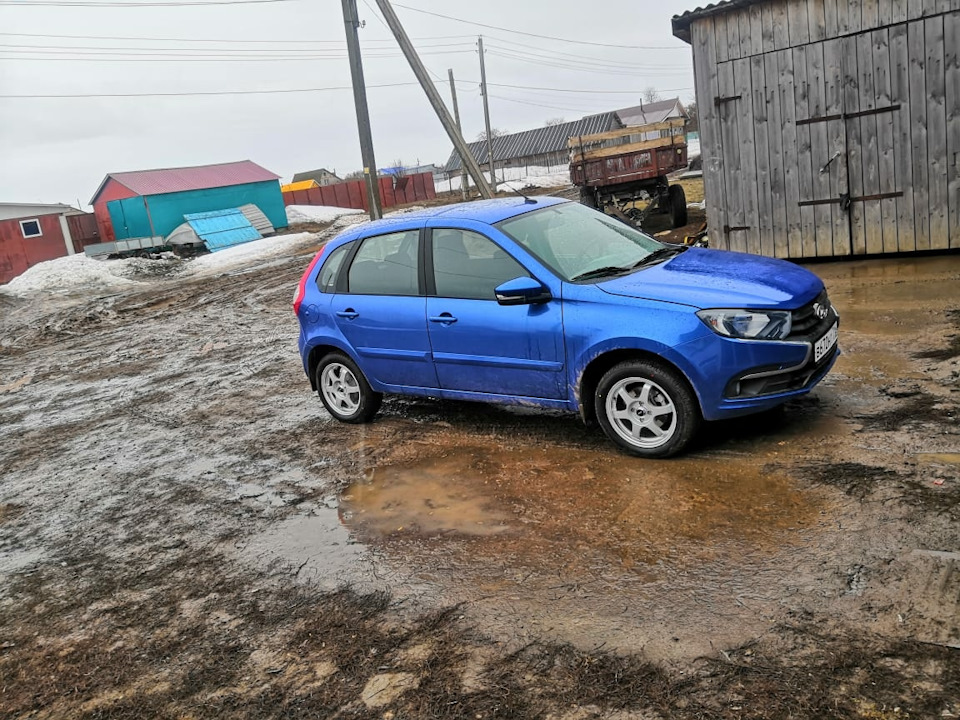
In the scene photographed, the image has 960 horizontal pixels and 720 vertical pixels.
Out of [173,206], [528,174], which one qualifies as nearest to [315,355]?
[173,206]

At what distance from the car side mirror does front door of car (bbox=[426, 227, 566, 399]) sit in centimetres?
7

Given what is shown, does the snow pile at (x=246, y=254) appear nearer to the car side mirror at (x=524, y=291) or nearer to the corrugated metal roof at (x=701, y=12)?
the corrugated metal roof at (x=701, y=12)

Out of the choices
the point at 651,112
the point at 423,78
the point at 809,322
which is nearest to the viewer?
the point at 809,322

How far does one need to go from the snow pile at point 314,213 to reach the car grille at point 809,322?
41.2m

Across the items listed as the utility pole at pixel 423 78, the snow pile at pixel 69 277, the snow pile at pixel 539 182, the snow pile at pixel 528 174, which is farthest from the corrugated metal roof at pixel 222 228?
the snow pile at pixel 528 174

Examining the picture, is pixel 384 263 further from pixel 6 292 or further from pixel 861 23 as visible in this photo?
pixel 6 292

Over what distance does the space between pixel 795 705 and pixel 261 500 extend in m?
3.76

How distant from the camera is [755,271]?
5.04m

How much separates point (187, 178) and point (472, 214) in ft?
126

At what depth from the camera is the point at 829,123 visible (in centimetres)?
1024

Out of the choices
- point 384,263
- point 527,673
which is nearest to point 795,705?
point 527,673

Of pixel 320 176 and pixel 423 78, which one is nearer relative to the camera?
pixel 423 78

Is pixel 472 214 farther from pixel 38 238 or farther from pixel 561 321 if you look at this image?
pixel 38 238

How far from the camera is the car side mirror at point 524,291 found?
508 cm
